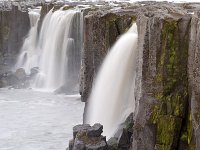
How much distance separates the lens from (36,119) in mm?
31625

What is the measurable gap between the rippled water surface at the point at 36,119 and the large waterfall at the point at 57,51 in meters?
2.64

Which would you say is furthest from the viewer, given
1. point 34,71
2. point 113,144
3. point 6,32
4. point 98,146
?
point 6,32

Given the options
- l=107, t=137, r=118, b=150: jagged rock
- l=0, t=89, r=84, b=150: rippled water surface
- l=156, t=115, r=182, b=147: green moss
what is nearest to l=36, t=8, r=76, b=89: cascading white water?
l=0, t=89, r=84, b=150: rippled water surface

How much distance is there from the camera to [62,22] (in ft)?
137

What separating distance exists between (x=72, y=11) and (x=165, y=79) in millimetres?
26124

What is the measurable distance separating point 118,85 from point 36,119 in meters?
11.1

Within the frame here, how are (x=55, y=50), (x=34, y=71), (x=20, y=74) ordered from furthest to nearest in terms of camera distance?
(x=34, y=71), (x=20, y=74), (x=55, y=50)

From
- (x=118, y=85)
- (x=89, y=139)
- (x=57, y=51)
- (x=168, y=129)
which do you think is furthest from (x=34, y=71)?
(x=168, y=129)

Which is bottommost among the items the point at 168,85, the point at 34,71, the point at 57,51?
the point at 34,71

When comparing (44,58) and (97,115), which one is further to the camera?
(44,58)

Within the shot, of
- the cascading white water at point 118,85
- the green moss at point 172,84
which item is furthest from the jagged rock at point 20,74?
the green moss at point 172,84

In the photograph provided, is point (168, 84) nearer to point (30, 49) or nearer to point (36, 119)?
point (36, 119)

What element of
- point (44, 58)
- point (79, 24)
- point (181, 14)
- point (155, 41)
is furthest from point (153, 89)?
point (44, 58)

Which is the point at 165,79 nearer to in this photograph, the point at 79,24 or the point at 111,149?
the point at 111,149
